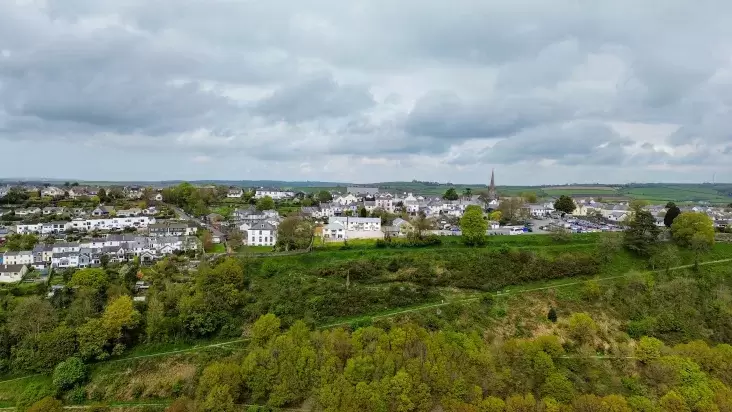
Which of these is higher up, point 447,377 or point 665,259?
point 665,259

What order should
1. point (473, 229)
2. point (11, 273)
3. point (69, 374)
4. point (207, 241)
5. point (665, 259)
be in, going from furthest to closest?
point (473, 229) → point (207, 241) → point (665, 259) → point (11, 273) → point (69, 374)

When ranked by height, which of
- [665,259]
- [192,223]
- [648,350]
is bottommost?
[648,350]

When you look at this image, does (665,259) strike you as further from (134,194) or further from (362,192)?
(134,194)

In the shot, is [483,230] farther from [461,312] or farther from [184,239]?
[184,239]

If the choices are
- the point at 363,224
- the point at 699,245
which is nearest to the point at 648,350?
the point at 699,245

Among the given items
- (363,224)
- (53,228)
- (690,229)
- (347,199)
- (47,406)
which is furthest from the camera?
(347,199)

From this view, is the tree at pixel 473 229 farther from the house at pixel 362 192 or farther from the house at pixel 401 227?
the house at pixel 362 192

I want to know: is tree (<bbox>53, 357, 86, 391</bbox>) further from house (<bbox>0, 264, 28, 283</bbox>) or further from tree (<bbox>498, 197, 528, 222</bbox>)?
tree (<bbox>498, 197, 528, 222</bbox>)

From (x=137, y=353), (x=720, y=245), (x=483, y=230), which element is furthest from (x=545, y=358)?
(x=720, y=245)

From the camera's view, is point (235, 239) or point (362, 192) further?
point (362, 192)
